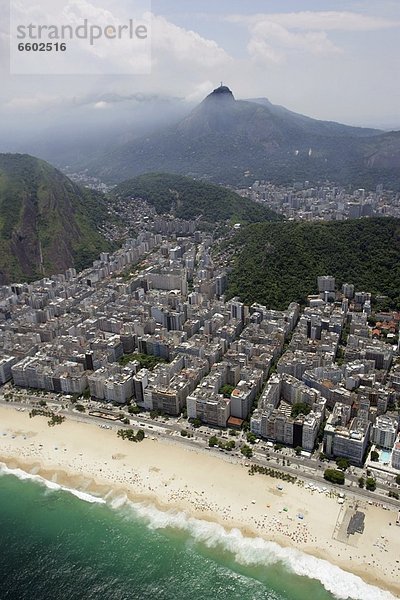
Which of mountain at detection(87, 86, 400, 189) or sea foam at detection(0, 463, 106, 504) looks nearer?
sea foam at detection(0, 463, 106, 504)

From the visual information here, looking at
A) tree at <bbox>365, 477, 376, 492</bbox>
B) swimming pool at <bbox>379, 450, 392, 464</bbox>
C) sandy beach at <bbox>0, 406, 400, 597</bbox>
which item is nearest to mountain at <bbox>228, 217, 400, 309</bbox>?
swimming pool at <bbox>379, 450, 392, 464</bbox>

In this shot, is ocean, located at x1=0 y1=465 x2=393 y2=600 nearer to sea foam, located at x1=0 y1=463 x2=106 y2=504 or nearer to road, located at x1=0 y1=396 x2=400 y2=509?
sea foam, located at x1=0 y1=463 x2=106 y2=504

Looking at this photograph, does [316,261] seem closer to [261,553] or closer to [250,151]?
[261,553]

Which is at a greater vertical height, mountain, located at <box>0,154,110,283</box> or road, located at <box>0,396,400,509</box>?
mountain, located at <box>0,154,110,283</box>

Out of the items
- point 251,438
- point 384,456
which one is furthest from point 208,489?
point 384,456

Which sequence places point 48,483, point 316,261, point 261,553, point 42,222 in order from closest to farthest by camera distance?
1. point 261,553
2. point 48,483
3. point 316,261
4. point 42,222

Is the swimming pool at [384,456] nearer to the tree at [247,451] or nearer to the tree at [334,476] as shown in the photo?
the tree at [334,476]

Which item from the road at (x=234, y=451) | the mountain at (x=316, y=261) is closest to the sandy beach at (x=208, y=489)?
the road at (x=234, y=451)
